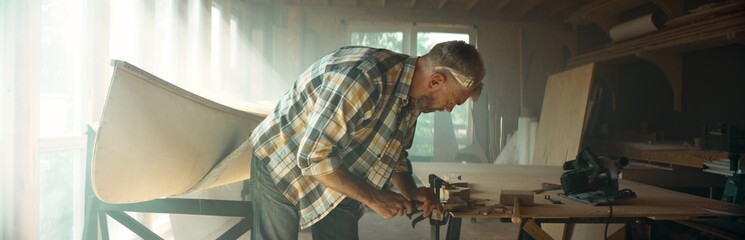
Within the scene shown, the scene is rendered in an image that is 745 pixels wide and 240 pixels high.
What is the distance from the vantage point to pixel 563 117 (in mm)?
4555

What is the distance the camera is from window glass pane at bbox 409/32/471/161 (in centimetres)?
570

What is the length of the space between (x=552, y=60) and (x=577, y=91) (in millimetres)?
1458

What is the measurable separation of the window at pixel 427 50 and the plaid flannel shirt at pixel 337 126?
394cm

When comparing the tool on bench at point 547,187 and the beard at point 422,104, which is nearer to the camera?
the beard at point 422,104

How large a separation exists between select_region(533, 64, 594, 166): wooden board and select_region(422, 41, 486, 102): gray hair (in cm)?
302

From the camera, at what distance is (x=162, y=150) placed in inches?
73.7

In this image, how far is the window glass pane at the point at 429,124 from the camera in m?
5.70

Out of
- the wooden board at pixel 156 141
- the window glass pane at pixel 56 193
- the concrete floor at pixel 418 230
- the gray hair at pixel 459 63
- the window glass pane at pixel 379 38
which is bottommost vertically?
the concrete floor at pixel 418 230

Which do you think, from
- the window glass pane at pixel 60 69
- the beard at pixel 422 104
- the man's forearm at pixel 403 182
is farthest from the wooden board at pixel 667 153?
the window glass pane at pixel 60 69

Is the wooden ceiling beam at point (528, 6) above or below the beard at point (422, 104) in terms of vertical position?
above

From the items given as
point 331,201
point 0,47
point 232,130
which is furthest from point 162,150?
point 331,201

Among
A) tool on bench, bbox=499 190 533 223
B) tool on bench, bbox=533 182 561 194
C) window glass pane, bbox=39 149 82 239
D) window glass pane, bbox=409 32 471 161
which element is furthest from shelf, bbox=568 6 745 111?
window glass pane, bbox=39 149 82 239

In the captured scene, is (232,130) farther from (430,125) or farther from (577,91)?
(430,125)

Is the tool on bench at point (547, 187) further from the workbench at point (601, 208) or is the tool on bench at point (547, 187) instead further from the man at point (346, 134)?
the man at point (346, 134)
